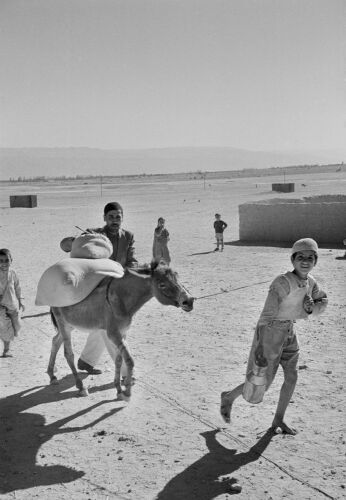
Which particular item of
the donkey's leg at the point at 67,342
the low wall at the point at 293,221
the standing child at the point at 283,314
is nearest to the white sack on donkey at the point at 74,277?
the donkey's leg at the point at 67,342

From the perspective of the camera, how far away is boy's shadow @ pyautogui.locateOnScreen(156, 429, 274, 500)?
4461 millimetres

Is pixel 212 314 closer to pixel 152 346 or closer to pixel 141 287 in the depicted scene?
pixel 152 346

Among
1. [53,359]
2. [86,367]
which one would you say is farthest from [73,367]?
[86,367]

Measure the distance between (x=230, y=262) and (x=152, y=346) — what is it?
7097 mm

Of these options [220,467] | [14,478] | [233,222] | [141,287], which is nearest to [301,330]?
[141,287]

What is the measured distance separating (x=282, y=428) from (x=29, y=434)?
2293 millimetres

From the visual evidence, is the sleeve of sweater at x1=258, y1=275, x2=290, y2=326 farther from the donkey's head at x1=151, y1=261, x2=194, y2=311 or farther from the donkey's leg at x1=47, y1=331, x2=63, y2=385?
the donkey's leg at x1=47, y1=331, x2=63, y2=385

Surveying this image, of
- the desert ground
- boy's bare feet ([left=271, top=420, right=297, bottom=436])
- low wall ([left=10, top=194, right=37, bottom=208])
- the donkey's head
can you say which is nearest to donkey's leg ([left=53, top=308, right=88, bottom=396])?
the desert ground

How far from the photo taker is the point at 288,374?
17.3ft

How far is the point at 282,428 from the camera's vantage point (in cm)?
534

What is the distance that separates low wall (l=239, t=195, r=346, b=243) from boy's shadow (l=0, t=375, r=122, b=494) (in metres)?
12.0

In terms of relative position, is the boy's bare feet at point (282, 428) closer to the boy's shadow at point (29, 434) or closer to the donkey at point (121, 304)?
the donkey at point (121, 304)

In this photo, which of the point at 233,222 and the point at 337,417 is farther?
the point at 233,222

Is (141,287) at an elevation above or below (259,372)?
above
